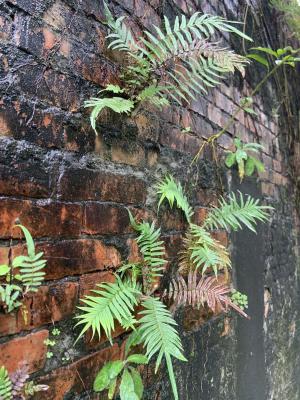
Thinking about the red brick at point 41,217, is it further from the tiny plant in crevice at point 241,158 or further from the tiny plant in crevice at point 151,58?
the tiny plant in crevice at point 241,158

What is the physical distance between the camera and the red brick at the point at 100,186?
1276 millimetres

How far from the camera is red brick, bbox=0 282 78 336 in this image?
1.07 meters

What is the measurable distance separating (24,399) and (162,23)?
151cm

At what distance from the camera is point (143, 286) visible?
151 centimetres

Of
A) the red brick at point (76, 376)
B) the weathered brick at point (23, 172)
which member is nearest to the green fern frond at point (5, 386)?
the red brick at point (76, 376)

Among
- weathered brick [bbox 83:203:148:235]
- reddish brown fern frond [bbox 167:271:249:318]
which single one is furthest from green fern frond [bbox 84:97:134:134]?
reddish brown fern frond [bbox 167:271:249:318]

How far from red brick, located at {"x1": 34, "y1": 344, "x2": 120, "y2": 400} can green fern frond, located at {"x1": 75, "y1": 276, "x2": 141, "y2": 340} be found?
0.10 meters

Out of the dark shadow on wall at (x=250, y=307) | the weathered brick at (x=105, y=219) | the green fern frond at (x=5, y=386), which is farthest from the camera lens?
the dark shadow on wall at (x=250, y=307)

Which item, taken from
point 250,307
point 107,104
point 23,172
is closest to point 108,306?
point 23,172

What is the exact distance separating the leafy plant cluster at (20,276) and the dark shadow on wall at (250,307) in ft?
5.32

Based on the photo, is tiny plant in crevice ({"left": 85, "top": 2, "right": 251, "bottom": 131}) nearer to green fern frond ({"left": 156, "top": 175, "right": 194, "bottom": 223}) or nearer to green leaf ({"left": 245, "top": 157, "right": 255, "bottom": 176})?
green fern frond ({"left": 156, "top": 175, "right": 194, "bottom": 223})

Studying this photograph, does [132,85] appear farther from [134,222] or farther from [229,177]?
[229,177]

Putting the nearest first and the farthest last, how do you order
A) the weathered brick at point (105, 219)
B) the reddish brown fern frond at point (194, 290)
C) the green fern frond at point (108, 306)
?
1. the green fern frond at point (108, 306)
2. the weathered brick at point (105, 219)
3. the reddish brown fern frond at point (194, 290)

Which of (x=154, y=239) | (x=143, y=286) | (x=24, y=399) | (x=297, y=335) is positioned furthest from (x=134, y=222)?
(x=297, y=335)
